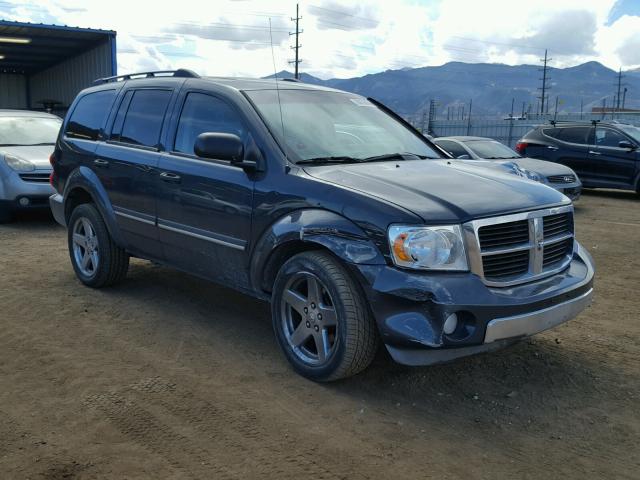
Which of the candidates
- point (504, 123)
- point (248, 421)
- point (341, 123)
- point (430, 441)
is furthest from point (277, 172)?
point (504, 123)

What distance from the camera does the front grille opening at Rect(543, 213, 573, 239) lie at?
Answer: 12.2 ft

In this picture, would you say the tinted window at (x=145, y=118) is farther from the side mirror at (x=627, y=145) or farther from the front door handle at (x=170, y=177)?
the side mirror at (x=627, y=145)

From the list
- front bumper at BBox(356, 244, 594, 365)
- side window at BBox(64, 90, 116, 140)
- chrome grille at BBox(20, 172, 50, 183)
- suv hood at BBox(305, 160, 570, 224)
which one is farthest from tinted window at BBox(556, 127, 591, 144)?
front bumper at BBox(356, 244, 594, 365)

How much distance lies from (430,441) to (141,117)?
11.1 ft

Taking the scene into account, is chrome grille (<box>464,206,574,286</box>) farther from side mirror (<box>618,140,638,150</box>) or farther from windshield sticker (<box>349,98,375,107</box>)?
side mirror (<box>618,140,638,150</box>)

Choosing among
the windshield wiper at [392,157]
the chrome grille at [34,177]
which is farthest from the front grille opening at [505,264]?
the chrome grille at [34,177]

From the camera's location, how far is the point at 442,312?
3.19 metres

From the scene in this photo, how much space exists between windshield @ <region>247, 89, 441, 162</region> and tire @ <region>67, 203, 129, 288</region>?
6.50 feet

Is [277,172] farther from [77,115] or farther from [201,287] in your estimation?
[77,115]

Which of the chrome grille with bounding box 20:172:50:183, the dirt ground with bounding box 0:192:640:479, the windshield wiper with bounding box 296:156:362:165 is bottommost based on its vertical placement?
the dirt ground with bounding box 0:192:640:479

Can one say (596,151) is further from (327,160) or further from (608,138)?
(327,160)

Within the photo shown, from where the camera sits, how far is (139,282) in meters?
6.00

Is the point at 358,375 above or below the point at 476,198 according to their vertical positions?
below

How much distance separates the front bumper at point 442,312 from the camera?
3.21 meters
